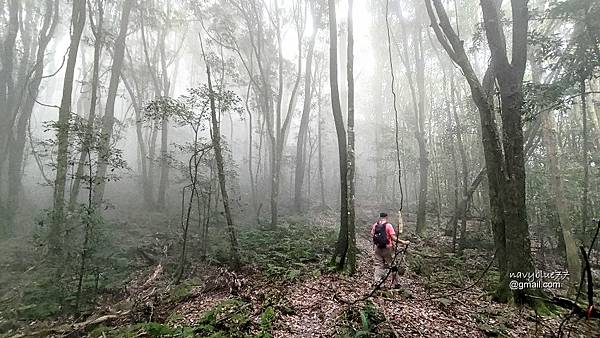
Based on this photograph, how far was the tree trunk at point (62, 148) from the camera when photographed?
9.25m

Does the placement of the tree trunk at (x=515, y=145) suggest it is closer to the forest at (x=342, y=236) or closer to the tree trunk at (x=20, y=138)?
the forest at (x=342, y=236)

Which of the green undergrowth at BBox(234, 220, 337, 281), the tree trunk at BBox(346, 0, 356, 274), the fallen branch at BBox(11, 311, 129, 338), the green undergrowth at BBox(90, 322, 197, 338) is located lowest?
the fallen branch at BBox(11, 311, 129, 338)

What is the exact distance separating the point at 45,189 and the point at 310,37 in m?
18.6

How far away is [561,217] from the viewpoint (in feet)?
31.4

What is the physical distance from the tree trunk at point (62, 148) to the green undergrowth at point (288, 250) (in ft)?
16.3

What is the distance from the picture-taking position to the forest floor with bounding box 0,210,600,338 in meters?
5.80

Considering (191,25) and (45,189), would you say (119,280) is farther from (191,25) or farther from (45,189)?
(191,25)

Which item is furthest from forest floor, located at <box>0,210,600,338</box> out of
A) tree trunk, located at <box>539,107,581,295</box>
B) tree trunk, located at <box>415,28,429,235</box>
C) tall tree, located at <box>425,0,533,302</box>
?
tree trunk, located at <box>415,28,429,235</box>

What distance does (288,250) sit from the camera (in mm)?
11453

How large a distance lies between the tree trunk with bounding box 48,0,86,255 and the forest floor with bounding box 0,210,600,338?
2.28m

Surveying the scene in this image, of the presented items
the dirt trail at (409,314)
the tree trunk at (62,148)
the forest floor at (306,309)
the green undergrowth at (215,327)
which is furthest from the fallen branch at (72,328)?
the dirt trail at (409,314)

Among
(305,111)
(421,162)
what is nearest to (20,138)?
A: (305,111)

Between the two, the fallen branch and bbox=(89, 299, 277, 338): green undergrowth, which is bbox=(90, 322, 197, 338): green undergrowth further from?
the fallen branch

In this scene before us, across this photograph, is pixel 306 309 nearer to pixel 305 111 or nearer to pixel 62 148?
pixel 62 148
